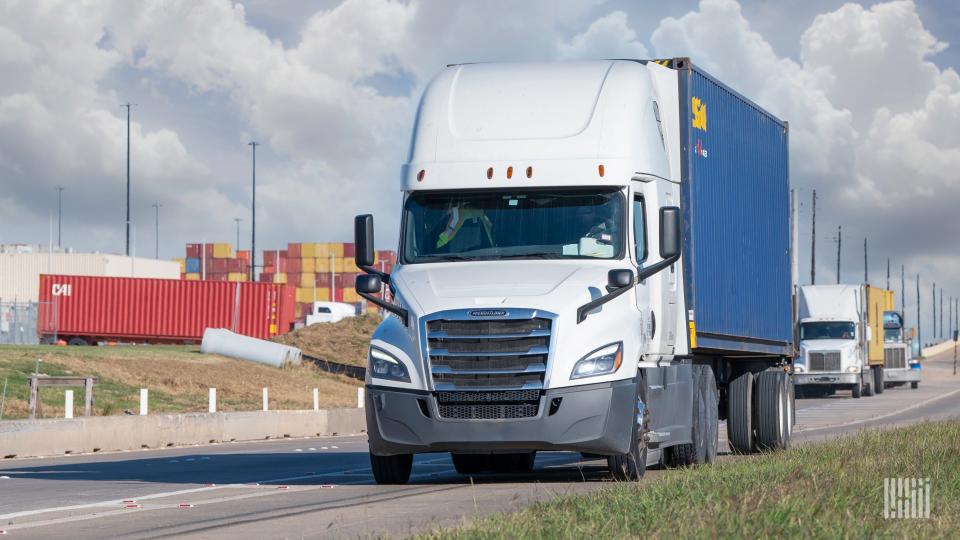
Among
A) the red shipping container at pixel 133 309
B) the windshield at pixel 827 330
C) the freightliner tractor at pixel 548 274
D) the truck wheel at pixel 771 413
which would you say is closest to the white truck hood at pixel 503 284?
the freightliner tractor at pixel 548 274

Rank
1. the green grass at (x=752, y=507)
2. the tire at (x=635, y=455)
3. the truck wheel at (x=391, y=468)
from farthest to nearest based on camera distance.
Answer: the truck wheel at (x=391, y=468), the tire at (x=635, y=455), the green grass at (x=752, y=507)

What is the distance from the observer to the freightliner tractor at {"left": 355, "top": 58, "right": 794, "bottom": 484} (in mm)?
13695

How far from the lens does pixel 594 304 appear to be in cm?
1377

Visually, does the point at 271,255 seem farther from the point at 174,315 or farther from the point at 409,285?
the point at 409,285

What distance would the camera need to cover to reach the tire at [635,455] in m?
14.4

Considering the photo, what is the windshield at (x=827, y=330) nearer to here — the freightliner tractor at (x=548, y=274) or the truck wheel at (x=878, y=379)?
the truck wheel at (x=878, y=379)

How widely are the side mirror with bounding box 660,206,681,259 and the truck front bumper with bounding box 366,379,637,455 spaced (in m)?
1.24

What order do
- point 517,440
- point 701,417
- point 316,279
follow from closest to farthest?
point 517,440 < point 701,417 < point 316,279

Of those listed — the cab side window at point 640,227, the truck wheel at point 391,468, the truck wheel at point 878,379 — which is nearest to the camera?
the cab side window at point 640,227

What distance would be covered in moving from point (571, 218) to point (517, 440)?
2233mm

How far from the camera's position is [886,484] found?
1201 cm

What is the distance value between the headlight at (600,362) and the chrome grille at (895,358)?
5923cm

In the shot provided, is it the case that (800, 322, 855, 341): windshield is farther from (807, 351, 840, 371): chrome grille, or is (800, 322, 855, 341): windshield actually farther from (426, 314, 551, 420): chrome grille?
(426, 314, 551, 420): chrome grille

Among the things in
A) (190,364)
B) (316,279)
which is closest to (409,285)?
(190,364)
